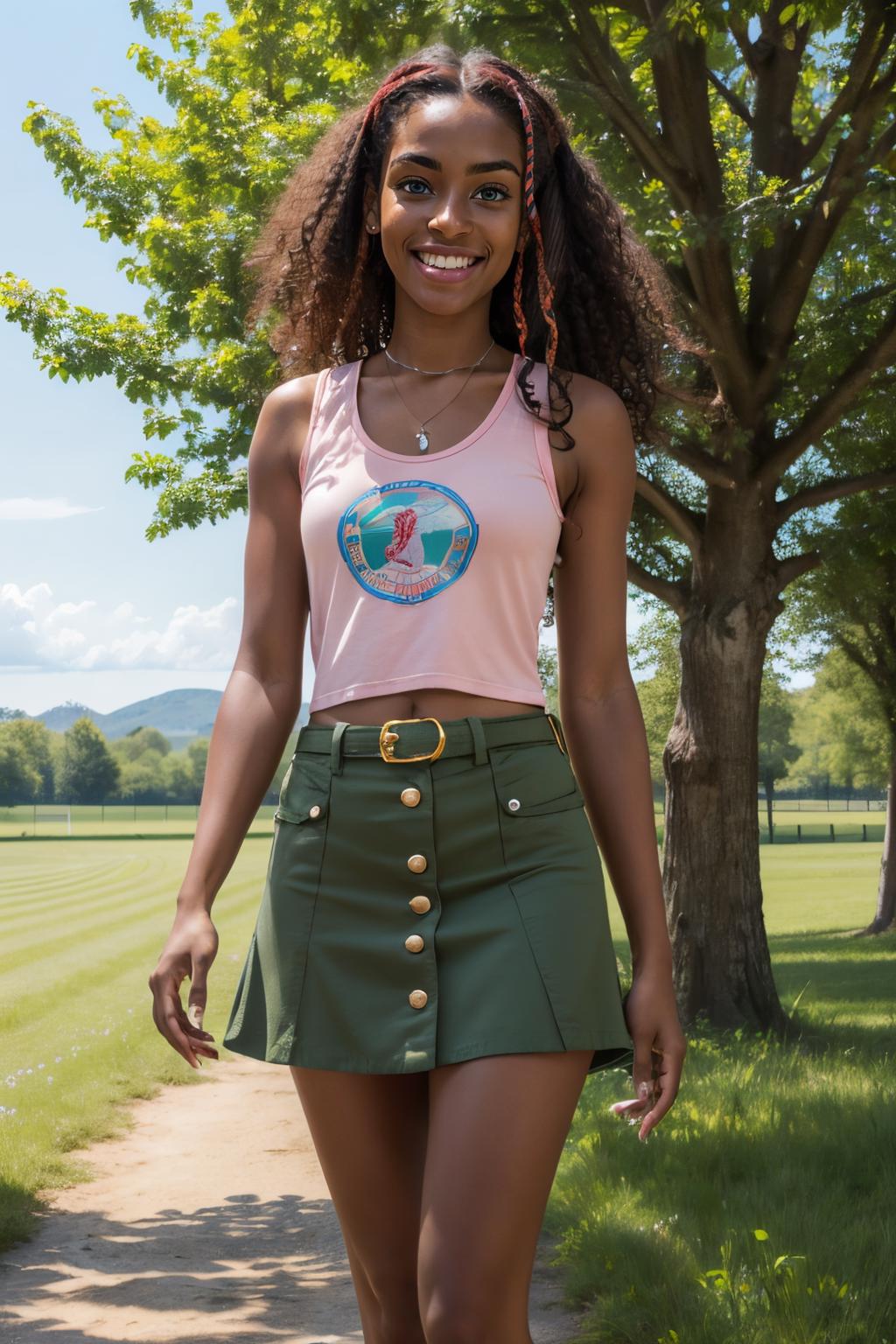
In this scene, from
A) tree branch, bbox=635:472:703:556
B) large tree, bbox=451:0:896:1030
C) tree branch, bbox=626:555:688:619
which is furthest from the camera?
tree branch, bbox=626:555:688:619

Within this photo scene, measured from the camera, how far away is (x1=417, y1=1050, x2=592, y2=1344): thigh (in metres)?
2.21

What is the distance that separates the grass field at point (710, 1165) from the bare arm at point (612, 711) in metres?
1.87

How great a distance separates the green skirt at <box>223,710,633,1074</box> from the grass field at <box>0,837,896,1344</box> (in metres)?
2.13

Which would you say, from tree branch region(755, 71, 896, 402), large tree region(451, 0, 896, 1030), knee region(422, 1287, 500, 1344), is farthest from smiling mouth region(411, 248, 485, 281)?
tree branch region(755, 71, 896, 402)

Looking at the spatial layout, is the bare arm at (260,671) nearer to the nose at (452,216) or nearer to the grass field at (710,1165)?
the nose at (452,216)

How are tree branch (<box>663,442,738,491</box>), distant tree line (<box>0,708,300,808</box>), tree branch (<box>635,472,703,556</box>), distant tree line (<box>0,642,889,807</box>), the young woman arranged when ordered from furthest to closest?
distant tree line (<box>0,708,300,808</box>) < distant tree line (<box>0,642,889,807</box>) < tree branch (<box>635,472,703,556</box>) < tree branch (<box>663,442,738,491</box>) < the young woman

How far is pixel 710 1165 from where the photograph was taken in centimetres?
577

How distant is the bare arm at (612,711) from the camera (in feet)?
8.40

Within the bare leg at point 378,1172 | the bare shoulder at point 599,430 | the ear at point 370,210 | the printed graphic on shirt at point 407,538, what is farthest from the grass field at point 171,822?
the printed graphic on shirt at point 407,538

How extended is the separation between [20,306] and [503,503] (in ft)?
38.4

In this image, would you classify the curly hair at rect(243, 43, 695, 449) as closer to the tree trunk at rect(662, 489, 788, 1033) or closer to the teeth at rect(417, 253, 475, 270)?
the teeth at rect(417, 253, 475, 270)

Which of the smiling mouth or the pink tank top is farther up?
the smiling mouth

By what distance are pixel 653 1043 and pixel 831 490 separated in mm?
9037

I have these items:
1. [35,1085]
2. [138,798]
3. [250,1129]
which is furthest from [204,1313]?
[138,798]
